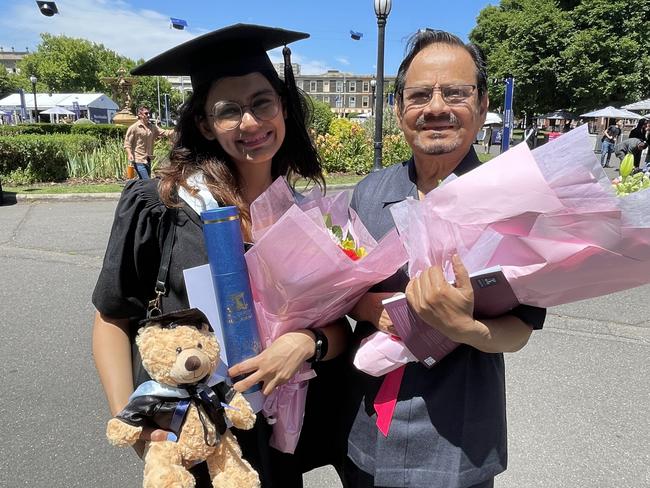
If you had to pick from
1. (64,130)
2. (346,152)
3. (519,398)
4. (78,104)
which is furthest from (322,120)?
(78,104)

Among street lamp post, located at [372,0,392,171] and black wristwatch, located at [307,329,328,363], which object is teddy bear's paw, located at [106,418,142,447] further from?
street lamp post, located at [372,0,392,171]

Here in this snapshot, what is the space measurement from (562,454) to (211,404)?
2.39 m

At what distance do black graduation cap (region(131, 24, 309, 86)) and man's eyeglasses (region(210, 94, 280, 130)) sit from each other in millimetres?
107

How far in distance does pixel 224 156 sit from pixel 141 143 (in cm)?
993

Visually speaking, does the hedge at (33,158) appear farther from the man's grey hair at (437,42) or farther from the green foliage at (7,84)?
the green foliage at (7,84)

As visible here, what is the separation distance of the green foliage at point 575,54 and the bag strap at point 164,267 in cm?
3353

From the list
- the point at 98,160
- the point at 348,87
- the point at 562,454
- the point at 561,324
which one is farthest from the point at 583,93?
the point at 348,87

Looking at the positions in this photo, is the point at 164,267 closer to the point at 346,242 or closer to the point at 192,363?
the point at 192,363

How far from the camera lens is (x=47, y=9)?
13367mm

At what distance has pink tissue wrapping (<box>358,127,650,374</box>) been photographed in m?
0.91

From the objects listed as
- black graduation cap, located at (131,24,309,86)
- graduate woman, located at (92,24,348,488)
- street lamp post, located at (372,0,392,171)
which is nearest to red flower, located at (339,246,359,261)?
graduate woman, located at (92,24,348,488)

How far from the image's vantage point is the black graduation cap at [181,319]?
3.78ft

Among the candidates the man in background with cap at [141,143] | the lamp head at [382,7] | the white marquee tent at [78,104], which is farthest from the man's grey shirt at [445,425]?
the white marquee tent at [78,104]

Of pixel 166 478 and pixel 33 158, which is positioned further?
pixel 33 158
